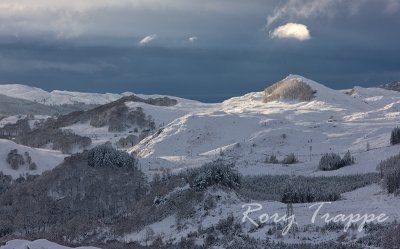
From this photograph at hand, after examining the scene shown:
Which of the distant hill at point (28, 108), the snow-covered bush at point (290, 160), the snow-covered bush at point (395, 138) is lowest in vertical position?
the snow-covered bush at point (290, 160)

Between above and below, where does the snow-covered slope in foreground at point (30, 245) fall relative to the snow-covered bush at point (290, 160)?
below

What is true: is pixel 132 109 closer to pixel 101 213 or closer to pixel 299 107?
pixel 299 107

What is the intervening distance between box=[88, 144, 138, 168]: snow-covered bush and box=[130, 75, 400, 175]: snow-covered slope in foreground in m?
2.39

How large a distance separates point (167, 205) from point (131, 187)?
8.76m

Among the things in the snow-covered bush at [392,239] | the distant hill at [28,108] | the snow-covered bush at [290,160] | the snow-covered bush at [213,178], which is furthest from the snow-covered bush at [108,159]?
the distant hill at [28,108]

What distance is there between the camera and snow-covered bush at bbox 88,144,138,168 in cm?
3609

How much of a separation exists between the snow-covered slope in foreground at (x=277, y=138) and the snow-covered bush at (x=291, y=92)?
20.0 ft

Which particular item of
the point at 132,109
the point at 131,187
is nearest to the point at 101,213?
the point at 131,187

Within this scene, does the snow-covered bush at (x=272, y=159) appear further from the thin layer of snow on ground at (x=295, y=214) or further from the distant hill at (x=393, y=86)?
the distant hill at (x=393, y=86)

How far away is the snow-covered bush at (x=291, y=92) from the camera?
6975 centimetres

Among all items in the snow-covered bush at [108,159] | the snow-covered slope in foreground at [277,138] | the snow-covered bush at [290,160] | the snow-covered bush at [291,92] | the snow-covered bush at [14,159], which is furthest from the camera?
the snow-covered bush at [291,92]

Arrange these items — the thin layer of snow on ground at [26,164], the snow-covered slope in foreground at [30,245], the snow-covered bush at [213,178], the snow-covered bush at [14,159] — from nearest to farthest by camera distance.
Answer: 1. the snow-covered slope in foreground at [30,245]
2. the snow-covered bush at [213,178]
3. the thin layer of snow on ground at [26,164]
4. the snow-covered bush at [14,159]

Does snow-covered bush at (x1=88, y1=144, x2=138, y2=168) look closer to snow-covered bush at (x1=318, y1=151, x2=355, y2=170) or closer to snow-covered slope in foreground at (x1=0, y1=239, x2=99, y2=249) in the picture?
snow-covered bush at (x1=318, y1=151, x2=355, y2=170)

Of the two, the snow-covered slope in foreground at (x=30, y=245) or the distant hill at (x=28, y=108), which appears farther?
the distant hill at (x=28, y=108)
